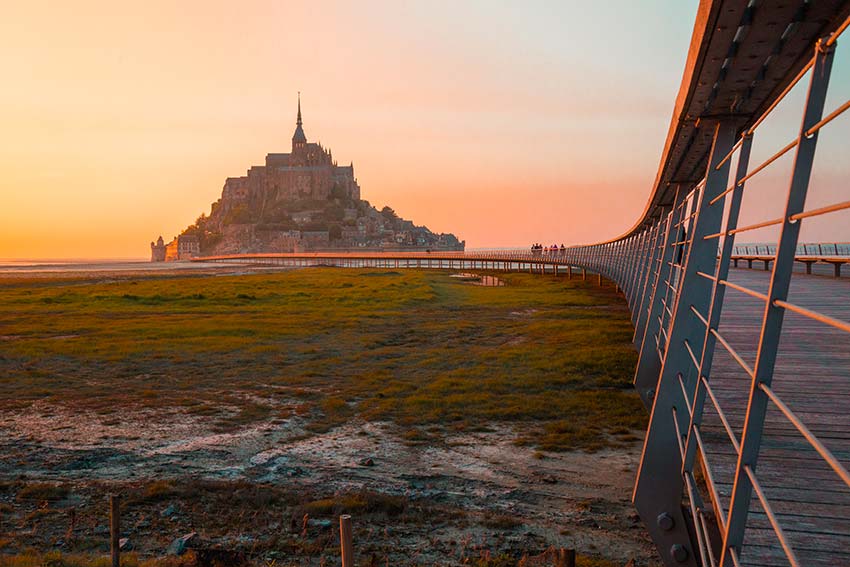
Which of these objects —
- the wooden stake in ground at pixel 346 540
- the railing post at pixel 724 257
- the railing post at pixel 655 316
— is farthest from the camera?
the railing post at pixel 655 316

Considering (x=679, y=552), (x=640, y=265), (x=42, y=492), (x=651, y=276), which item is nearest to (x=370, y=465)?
(x=42, y=492)

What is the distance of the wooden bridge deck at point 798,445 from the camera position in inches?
99.4

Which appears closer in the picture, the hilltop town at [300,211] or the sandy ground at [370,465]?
the sandy ground at [370,465]

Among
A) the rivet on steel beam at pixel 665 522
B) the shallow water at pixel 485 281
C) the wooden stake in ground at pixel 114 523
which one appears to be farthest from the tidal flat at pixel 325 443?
the shallow water at pixel 485 281

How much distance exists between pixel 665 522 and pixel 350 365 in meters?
8.03

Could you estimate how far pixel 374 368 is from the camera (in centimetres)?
1124

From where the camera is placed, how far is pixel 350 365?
38.0ft

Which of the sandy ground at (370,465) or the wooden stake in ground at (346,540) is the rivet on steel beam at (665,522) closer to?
the sandy ground at (370,465)

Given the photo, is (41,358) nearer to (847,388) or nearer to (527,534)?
(527,534)

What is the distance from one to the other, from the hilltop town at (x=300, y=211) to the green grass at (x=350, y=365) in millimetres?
A: 114271

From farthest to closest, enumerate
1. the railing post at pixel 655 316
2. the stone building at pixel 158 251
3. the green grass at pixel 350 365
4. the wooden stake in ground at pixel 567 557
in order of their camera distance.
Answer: the stone building at pixel 158 251
the green grass at pixel 350 365
the railing post at pixel 655 316
the wooden stake in ground at pixel 567 557

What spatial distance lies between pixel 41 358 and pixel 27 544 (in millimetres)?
8741

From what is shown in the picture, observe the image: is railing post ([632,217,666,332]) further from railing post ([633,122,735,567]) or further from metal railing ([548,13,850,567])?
railing post ([633,122,735,567])

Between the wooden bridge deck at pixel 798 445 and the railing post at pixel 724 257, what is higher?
the railing post at pixel 724 257
